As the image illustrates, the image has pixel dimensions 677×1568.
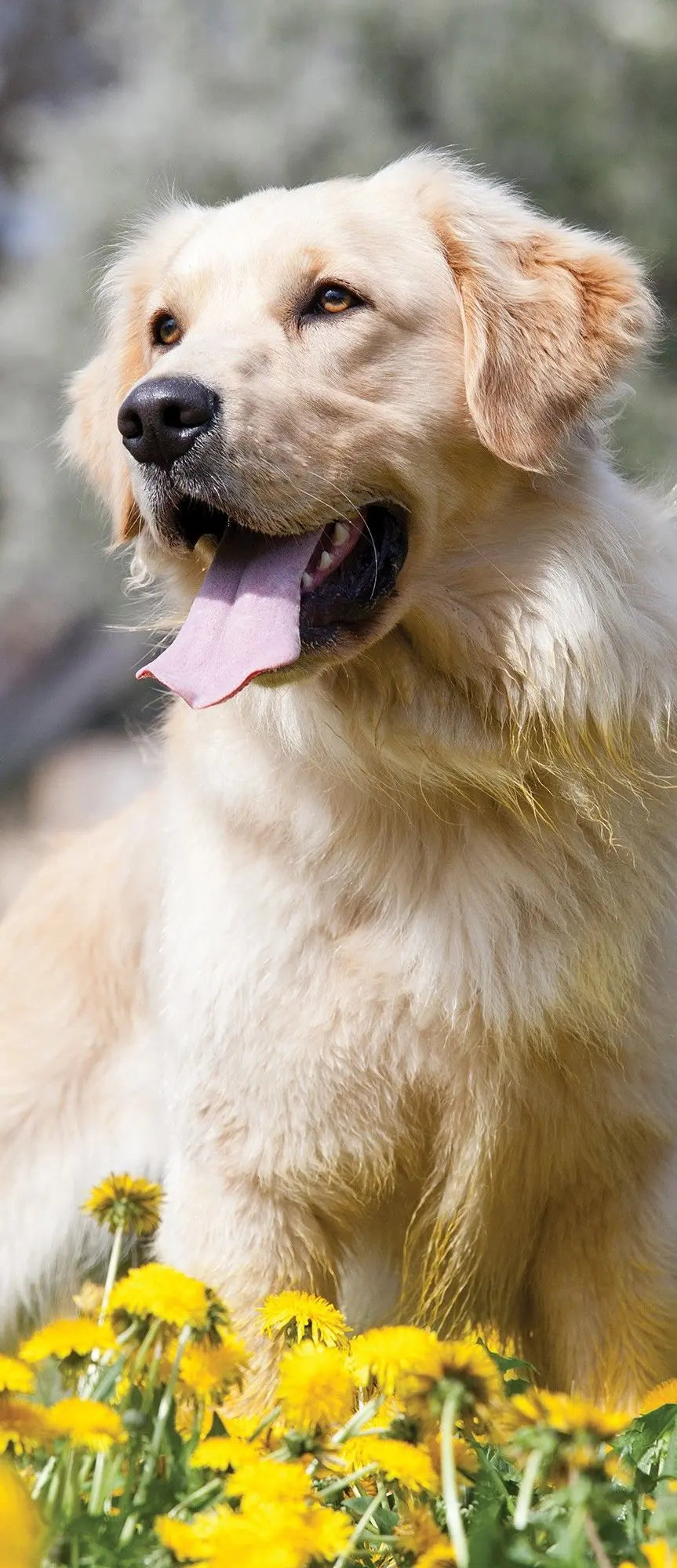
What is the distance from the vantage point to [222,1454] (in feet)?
4.29

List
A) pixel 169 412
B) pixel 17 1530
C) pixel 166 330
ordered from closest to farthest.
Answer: pixel 17 1530 → pixel 169 412 → pixel 166 330

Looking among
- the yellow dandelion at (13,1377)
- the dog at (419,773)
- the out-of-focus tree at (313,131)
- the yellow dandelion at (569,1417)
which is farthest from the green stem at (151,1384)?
the out-of-focus tree at (313,131)

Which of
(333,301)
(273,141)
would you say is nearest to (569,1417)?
(333,301)

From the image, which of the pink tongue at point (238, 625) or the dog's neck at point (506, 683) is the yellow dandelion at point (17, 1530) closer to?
the pink tongue at point (238, 625)

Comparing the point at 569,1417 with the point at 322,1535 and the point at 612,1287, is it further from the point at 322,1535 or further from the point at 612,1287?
the point at 612,1287

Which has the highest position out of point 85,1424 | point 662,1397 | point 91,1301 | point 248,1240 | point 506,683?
point 506,683

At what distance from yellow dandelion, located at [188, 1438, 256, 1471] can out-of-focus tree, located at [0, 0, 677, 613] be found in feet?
22.6

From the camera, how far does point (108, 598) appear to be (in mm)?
8312

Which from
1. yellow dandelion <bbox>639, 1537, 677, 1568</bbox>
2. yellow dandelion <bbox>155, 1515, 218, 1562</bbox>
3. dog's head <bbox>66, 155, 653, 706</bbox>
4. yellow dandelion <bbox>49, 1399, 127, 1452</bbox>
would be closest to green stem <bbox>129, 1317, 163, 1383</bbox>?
yellow dandelion <bbox>49, 1399, 127, 1452</bbox>

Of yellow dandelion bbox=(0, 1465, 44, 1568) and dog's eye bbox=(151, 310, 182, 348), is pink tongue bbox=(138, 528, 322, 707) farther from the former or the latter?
yellow dandelion bbox=(0, 1465, 44, 1568)

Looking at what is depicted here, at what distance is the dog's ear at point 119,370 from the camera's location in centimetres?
287

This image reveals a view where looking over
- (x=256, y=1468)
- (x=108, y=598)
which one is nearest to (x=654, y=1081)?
(x=256, y=1468)

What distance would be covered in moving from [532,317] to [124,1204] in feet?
5.15

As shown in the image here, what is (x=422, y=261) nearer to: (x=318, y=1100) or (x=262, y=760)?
(x=262, y=760)
